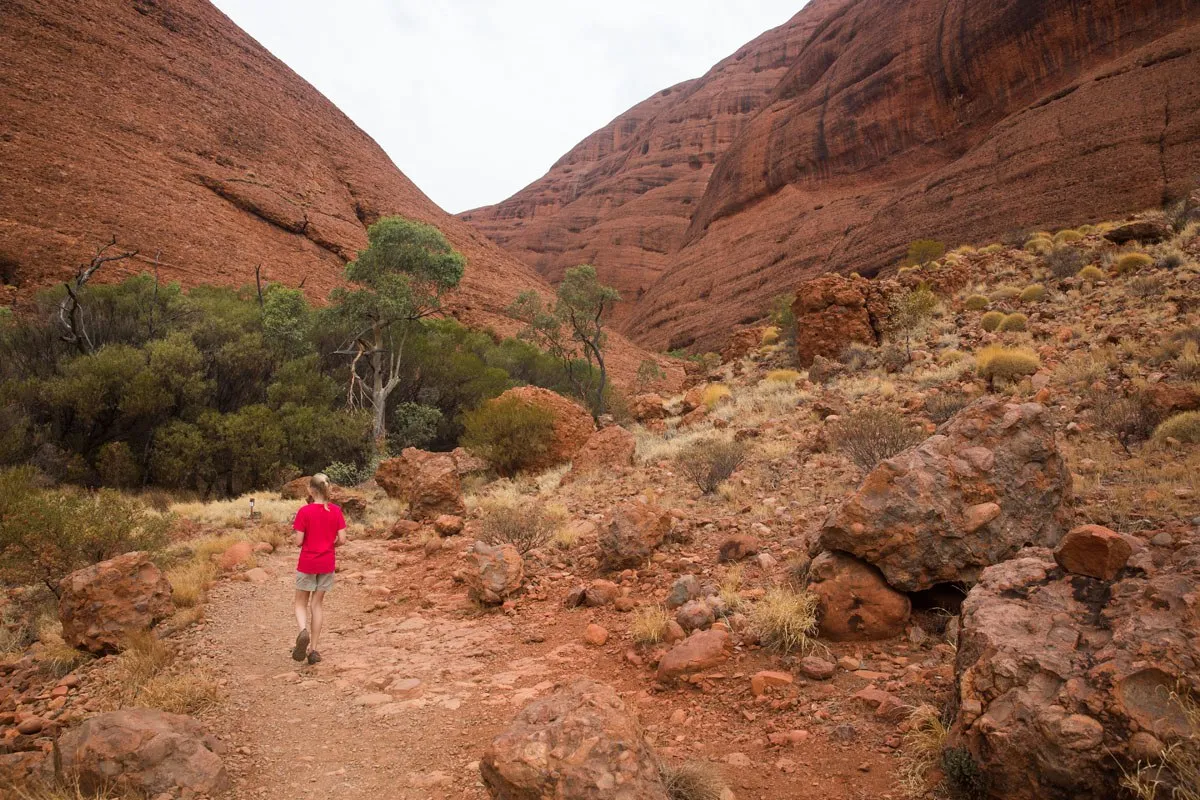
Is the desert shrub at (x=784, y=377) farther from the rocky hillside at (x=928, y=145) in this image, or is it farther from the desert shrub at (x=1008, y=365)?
the rocky hillside at (x=928, y=145)

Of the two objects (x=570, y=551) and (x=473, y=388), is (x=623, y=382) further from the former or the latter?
(x=570, y=551)

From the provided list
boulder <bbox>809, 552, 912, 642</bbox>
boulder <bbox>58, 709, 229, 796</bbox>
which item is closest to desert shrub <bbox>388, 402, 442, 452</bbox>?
boulder <bbox>58, 709, 229, 796</bbox>

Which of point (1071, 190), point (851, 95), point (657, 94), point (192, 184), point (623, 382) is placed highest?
point (657, 94)

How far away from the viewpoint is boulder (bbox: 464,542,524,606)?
561 cm

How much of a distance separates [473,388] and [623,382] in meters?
12.5

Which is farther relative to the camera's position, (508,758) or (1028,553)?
(1028,553)

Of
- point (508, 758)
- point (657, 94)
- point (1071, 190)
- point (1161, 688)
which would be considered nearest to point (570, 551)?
point (508, 758)

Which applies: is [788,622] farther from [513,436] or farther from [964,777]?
[513,436]

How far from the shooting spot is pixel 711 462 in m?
8.31

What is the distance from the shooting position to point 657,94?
108688 millimetres

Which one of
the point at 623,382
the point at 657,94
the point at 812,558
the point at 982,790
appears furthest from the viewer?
the point at 657,94

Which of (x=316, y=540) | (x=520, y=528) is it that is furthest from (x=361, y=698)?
(x=520, y=528)

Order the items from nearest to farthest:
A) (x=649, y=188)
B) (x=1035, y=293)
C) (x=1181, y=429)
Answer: (x=1181, y=429), (x=1035, y=293), (x=649, y=188)

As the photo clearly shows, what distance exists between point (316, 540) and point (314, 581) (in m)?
0.33
